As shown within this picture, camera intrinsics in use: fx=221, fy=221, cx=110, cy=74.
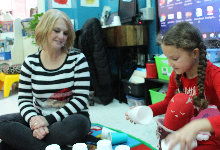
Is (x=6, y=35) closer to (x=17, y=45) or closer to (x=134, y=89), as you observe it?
(x=17, y=45)

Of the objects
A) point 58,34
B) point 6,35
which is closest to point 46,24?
point 58,34

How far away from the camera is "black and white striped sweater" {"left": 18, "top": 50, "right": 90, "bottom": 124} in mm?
1361

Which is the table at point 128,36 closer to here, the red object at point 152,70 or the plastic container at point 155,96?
the red object at point 152,70

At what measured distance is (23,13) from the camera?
4664 millimetres

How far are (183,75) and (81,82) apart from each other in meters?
0.63

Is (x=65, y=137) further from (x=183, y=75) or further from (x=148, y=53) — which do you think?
(x=148, y=53)

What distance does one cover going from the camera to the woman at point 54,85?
4.24 ft

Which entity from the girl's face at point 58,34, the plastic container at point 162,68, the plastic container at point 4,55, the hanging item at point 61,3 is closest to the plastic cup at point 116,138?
the girl's face at point 58,34

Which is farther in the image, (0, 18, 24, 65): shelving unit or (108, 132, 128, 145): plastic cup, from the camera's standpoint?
(0, 18, 24, 65): shelving unit

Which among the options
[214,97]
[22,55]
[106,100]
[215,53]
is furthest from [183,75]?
[22,55]

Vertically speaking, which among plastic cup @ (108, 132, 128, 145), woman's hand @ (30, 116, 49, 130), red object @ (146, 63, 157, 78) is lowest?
plastic cup @ (108, 132, 128, 145)

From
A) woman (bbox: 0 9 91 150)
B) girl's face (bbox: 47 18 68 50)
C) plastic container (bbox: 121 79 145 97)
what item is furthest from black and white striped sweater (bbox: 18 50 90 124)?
plastic container (bbox: 121 79 145 97)

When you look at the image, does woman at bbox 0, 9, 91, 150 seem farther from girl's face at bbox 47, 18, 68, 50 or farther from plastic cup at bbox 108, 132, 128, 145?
plastic cup at bbox 108, 132, 128, 145

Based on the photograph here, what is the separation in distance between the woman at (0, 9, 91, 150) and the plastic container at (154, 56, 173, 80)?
0.91 m
